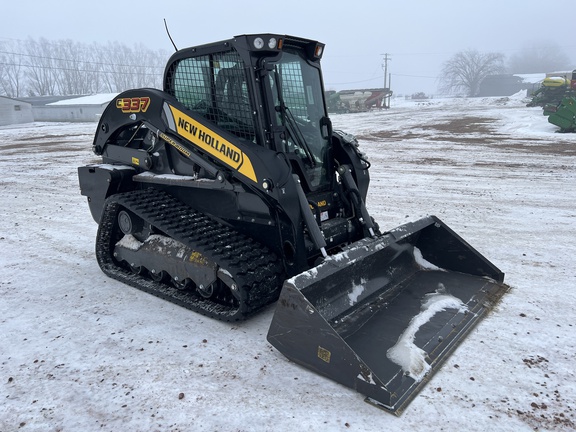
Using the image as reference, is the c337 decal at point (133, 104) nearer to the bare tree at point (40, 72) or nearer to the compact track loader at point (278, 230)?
the compact track loader at point (278, 230)

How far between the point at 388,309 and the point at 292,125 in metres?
1.82

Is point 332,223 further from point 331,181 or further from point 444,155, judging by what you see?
point 444,155

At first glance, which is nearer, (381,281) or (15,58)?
(381,281)

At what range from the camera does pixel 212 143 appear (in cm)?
405

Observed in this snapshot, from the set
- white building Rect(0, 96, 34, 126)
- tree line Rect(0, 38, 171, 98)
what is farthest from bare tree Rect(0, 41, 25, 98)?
white building Rect(0, 96, 34, 126)

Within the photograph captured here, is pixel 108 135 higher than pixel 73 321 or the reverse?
higher

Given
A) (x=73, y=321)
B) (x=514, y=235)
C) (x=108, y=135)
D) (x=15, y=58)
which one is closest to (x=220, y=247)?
(x=73, y=321)

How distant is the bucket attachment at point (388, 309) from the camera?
2955mm

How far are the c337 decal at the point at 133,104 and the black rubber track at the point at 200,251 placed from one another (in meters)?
0.86

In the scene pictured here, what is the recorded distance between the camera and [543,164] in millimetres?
11203

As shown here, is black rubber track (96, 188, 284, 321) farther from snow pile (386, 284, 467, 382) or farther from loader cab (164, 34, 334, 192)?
snow pile (386, 284, 467, 382)

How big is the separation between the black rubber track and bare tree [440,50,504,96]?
10412 cm

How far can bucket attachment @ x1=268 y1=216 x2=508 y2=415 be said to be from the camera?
9.70 ft

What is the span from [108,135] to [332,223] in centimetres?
286
